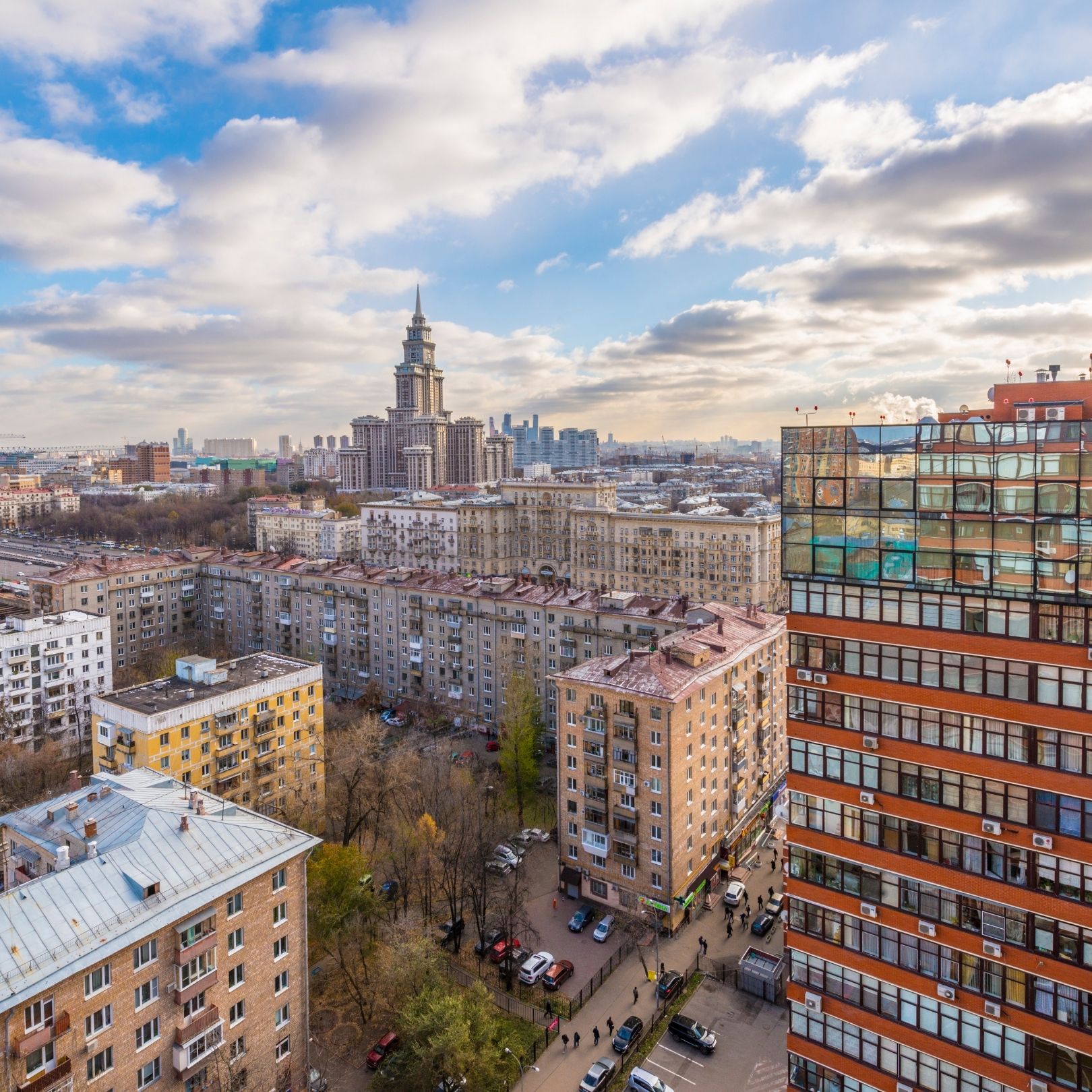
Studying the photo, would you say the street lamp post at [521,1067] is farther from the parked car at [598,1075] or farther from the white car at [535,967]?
the white car at [535,967]

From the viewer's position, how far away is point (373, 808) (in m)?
31.9

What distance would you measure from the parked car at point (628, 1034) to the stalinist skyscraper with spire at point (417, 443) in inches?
5887

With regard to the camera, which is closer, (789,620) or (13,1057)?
(13,1057)

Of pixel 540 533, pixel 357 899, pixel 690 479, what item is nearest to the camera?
pixel 357 899

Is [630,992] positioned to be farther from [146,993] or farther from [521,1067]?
[146,993]

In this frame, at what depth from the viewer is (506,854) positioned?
1325 inches

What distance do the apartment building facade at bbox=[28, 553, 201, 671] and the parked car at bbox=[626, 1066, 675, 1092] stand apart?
50.0 metres

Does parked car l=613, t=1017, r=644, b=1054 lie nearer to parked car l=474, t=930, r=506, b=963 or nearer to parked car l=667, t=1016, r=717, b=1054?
parked car l=667, t=1016, r=717, b=1054

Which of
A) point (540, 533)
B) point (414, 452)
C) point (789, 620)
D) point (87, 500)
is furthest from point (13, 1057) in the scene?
point (87, 500)

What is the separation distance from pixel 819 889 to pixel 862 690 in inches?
184

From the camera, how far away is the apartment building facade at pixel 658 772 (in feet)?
93.2

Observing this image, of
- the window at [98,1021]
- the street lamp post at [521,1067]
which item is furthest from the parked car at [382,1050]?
the window at [98,1021]

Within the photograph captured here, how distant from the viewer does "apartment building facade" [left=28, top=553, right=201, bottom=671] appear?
189 feet

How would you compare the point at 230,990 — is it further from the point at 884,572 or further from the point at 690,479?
the point at 690,479
